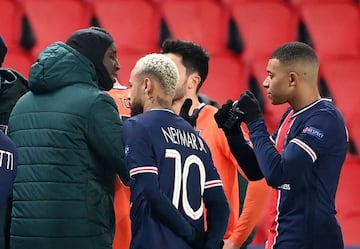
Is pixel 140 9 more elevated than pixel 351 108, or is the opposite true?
pixel 140 9

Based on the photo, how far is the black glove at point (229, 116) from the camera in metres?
2.95

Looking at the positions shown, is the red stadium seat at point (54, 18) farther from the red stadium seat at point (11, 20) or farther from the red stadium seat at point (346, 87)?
the red stadium seat at point (346, 87)

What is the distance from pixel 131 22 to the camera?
5.52 metres

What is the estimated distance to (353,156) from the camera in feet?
17.4

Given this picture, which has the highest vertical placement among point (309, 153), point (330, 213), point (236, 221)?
point (309, 153)

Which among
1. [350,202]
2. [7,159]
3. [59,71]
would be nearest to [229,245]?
[59,71]

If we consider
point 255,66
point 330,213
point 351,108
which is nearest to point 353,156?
point 351,108

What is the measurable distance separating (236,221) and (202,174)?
3.01ft

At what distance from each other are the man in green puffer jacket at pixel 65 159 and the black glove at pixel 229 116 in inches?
12.3

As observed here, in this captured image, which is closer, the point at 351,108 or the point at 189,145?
the point at 189,145

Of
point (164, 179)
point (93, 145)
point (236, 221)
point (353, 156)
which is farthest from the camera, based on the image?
point (353, 156)

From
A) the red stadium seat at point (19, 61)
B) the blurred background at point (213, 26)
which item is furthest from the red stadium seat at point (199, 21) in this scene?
the red stadium seat at point (19, 61)

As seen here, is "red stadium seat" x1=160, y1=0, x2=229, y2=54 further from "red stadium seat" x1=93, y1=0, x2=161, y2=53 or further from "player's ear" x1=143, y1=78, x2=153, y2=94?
"player's ear" x1=143, y1=78, x2=153, y2=94

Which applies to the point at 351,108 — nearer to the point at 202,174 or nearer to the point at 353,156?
the point at 353,156
